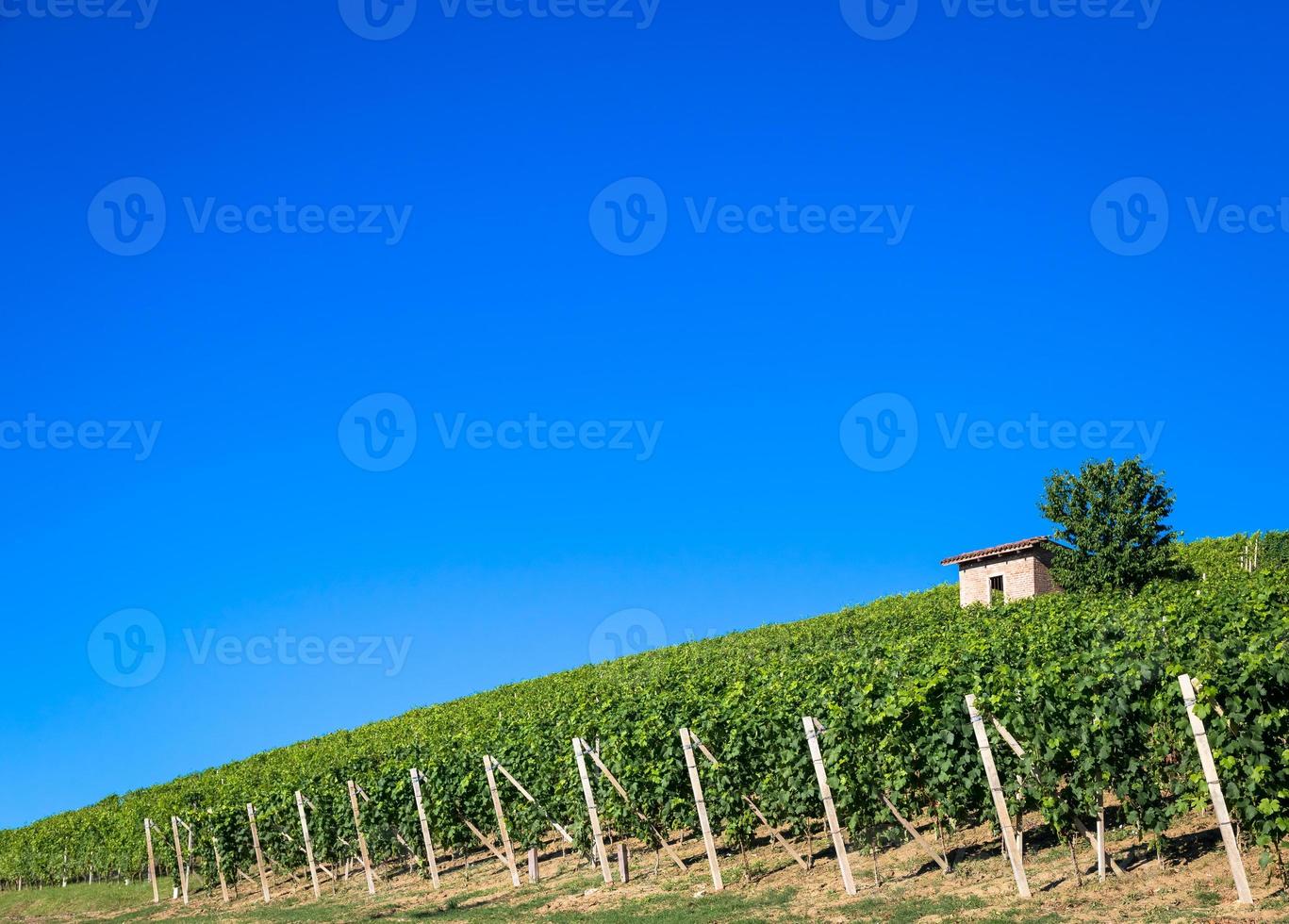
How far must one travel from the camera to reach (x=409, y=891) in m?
22.6

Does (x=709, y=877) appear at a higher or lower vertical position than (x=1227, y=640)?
lower

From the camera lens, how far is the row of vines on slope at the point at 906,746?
11.3 meters

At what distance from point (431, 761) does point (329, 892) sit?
4478mm

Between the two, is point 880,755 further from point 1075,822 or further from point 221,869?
point 221,869

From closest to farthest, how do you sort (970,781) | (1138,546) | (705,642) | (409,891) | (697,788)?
(970,781) < (697,788) < (409,891) < (1138,546) < (705,642)

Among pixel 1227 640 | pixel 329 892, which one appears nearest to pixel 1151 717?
pixel 1227 640

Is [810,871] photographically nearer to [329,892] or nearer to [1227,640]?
[1227,640]

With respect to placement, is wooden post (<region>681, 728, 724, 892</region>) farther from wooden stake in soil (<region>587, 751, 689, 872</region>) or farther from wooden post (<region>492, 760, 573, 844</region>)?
wooden post (<region>492, 760, 573, 844</region>)

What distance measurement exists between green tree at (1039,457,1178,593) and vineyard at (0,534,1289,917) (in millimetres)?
3820

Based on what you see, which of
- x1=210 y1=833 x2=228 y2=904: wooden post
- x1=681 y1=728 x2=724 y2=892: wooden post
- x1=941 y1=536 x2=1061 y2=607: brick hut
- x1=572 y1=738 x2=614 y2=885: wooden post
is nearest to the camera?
x1=681 y1=728 x2=724 y2=892: wooden post

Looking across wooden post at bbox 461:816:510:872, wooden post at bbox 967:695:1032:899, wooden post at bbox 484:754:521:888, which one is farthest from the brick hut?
wooden post at bbox 967:695:1032:899

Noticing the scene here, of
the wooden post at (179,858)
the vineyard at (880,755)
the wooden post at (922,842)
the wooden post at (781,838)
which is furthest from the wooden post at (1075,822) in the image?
the wooden post at (179,858)

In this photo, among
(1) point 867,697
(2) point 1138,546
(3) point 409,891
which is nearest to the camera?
(1) point 867,697

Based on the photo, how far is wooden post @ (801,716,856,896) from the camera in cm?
1399
